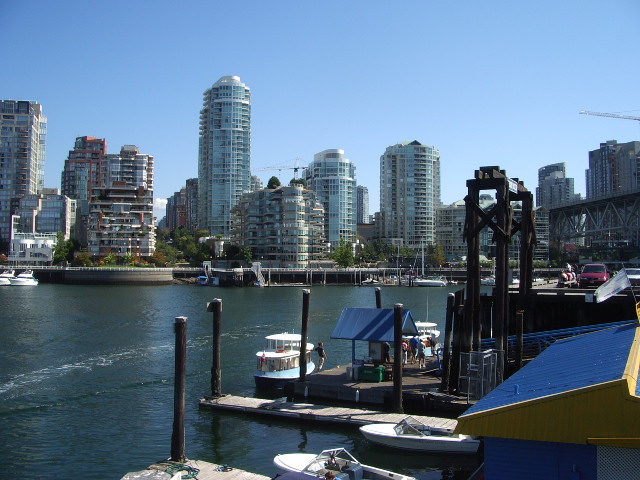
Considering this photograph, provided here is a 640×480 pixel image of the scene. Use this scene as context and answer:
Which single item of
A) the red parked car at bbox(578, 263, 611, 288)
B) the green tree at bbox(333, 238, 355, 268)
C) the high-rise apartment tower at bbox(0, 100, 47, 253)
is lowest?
the red parked car at bbox(578, 263, 611, 288)

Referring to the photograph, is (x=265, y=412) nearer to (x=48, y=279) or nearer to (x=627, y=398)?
(x=627, y=398)

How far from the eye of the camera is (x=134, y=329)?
5841 centimetres

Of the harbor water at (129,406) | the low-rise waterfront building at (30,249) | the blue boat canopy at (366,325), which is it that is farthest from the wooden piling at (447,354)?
the low-rise waterfront building at (30,249)

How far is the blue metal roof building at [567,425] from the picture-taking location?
11273 millimetres

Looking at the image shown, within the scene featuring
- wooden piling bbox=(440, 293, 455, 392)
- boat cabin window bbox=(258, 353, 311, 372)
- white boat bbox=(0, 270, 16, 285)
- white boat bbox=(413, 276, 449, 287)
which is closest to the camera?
wooden piling bbox=(440, 293, 455, 392)

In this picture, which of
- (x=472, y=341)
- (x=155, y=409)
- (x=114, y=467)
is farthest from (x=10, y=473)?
(x=472, y=341)

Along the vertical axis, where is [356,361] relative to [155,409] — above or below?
above

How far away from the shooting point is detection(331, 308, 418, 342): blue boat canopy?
2884 centimetres

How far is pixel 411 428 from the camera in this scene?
21.5m

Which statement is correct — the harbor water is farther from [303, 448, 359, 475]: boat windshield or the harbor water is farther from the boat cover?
the boat cover

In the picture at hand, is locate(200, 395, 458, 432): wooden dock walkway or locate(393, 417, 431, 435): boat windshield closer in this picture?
locate(393, 417, 431, 435): boat windshield

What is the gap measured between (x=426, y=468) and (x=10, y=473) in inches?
544

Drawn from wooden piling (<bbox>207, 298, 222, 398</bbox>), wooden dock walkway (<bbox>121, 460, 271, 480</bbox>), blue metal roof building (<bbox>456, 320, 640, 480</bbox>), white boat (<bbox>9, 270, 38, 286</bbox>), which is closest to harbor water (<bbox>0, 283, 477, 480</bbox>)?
wooden piling (<bbox>207, 298, 222, 398</bbox>)

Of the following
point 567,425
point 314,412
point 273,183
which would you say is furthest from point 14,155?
point 567,425
